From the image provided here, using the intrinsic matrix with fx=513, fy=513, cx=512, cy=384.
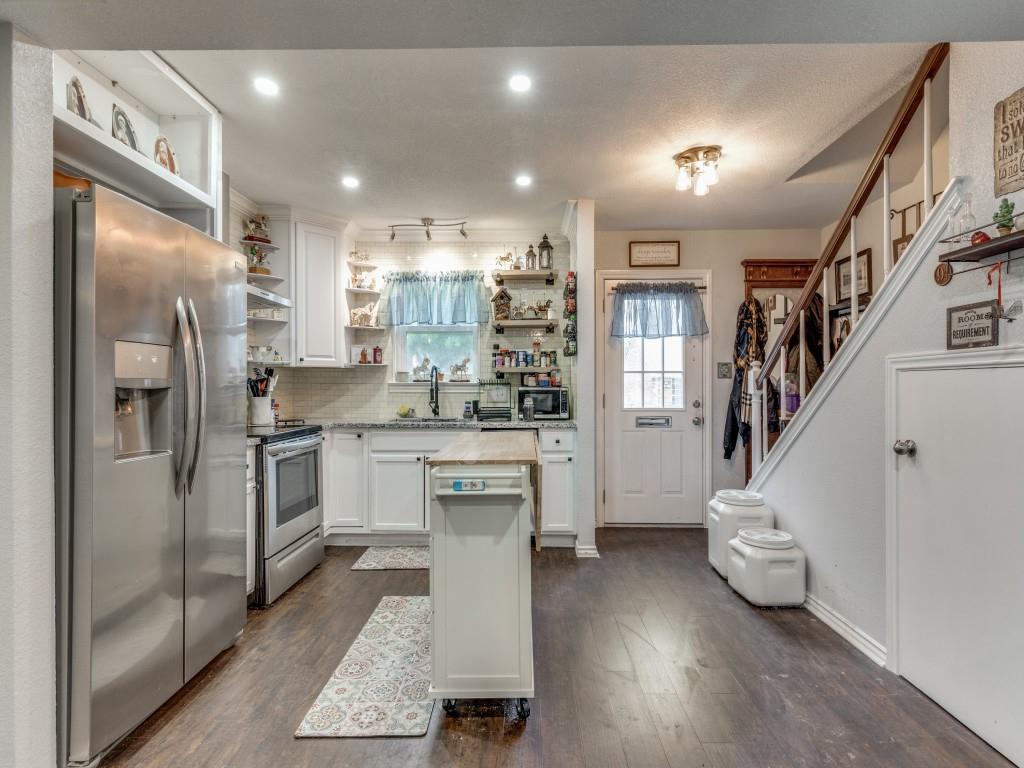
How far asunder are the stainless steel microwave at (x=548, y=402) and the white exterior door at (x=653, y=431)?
1.79ft

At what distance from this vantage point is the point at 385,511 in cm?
400

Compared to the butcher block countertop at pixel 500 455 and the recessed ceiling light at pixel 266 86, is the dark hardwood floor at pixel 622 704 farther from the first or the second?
the recessed ceiling light at pixel 266 86

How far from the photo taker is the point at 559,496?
3.94 metres

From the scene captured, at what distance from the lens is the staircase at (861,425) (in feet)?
6.95

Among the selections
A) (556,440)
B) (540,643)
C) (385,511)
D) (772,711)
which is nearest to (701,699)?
(772,711)

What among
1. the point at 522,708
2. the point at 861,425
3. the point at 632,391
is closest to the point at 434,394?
the point at 632,391

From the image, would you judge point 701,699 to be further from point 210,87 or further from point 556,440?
point 210,87

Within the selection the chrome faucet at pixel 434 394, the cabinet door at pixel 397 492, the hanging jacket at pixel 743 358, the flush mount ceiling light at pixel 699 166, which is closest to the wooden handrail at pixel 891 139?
the flush mount ceiling light at pixel 699 166

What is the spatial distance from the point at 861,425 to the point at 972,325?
754mm

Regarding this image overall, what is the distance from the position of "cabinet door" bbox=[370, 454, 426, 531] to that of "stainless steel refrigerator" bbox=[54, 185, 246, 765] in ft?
5.27

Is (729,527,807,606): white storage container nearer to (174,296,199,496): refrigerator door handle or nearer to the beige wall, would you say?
the beige wall

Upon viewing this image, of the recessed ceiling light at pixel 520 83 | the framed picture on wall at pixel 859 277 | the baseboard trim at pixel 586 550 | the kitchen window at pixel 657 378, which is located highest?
the recessed ceiling light at pixel 520 83

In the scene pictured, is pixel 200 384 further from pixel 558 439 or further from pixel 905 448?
pixel 905 448

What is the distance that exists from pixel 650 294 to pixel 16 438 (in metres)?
4.19
